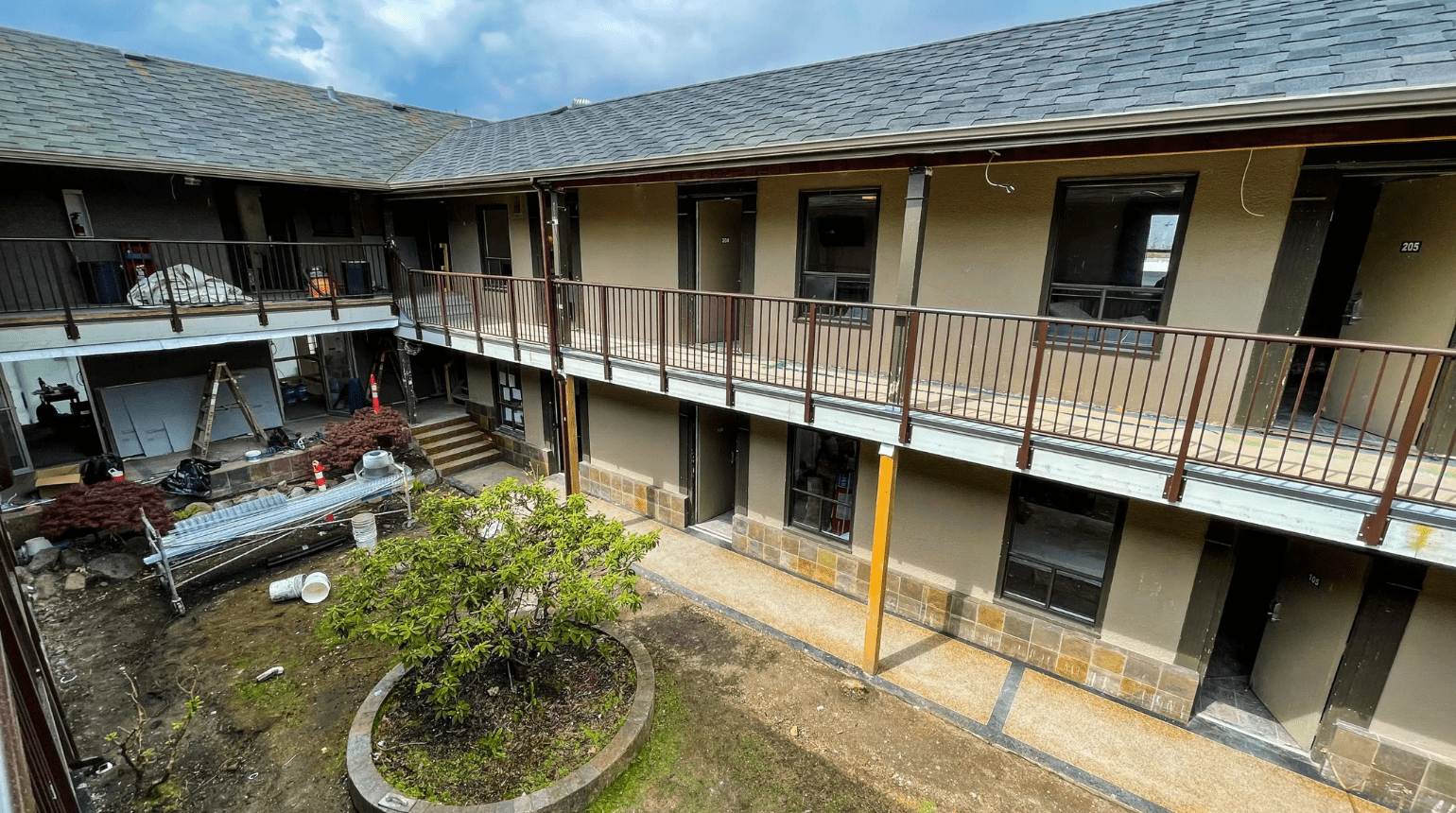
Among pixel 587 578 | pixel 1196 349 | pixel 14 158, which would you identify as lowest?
pixel 587 578

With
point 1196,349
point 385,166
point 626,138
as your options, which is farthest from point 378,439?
point 1196,349

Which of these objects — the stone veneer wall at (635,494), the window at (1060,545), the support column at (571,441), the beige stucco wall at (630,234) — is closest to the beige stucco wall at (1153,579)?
the window at (1060,545)

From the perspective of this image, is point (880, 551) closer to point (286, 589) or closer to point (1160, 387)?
point (1160, 387)

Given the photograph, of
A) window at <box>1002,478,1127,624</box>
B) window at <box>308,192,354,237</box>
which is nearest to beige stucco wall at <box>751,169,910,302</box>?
window at <box>1002,478,1127,624</box>

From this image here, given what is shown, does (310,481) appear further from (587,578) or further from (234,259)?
Answer: (587,578)

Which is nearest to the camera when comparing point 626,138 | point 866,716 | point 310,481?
point 866,716
